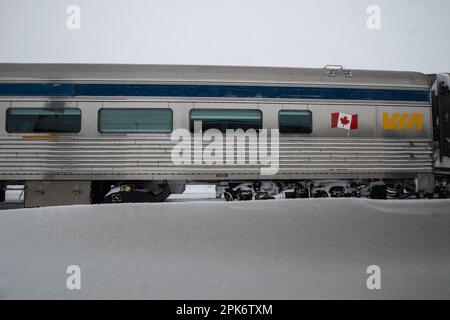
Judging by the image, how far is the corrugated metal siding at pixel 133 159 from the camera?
20.2 feet

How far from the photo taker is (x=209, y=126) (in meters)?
6.36

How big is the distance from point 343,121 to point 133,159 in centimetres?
434

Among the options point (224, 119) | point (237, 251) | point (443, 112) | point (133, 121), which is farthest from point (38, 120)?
point (443, 112)

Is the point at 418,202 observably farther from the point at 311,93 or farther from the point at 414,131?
the point at 414,131

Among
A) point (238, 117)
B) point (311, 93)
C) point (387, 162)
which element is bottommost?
point (387, 162)

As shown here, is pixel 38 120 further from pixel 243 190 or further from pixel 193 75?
pixel 243 190

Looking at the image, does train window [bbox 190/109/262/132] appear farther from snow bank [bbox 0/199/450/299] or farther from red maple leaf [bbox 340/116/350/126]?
snow bank [bbox 0/199/450/299]

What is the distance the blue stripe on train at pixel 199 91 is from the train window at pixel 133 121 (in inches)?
13.4

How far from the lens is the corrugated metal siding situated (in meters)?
6.16

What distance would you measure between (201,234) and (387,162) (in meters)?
5.36

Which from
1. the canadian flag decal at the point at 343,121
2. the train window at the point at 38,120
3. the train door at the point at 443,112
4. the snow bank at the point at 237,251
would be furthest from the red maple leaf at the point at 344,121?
the train window at the point at 38,120

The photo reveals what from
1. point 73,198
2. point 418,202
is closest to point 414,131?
point 418,202

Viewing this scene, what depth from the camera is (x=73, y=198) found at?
615cm
